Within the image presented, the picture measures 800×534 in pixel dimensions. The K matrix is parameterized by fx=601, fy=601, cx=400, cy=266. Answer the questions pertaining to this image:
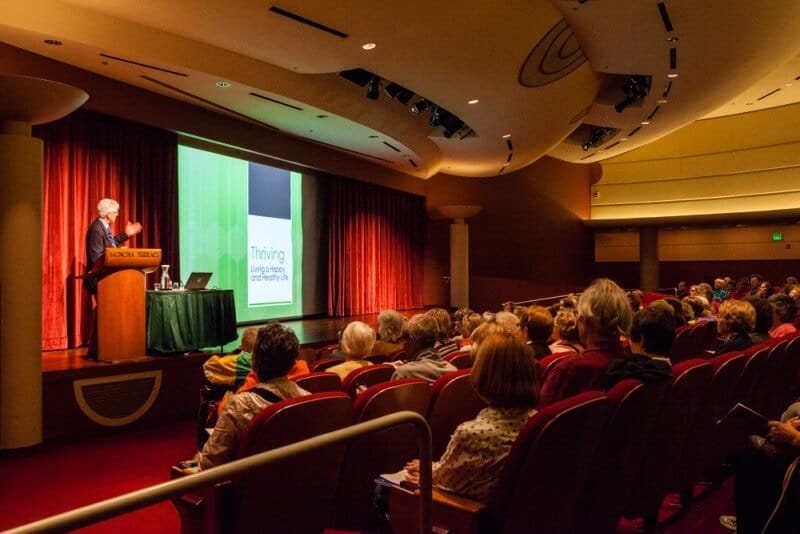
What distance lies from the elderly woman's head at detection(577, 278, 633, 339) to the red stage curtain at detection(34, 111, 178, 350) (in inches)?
220

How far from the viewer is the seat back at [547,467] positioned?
158 cm

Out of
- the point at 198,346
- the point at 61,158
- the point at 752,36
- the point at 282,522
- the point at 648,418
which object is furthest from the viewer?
the point at 752,36

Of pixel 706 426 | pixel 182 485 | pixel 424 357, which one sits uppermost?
pixel 182 485

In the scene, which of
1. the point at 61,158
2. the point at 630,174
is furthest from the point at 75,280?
the point at 630,174

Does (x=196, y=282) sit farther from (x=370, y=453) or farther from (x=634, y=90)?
(x=634, y=90)

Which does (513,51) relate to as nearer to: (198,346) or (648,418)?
(198,346)

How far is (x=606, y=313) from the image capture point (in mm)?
2506

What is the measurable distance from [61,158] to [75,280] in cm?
127

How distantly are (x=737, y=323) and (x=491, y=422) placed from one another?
2.90m

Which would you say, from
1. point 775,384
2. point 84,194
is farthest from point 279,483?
point 84,194

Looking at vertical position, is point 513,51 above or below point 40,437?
above

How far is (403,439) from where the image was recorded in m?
2.40

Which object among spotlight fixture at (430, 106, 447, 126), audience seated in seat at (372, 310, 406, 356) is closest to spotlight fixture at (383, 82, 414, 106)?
spotlight fixture at (430, 106, 447, 126)

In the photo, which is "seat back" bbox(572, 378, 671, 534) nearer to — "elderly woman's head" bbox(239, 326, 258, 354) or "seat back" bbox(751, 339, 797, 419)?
"seat back" bbox(751, 339, 797, 419)
